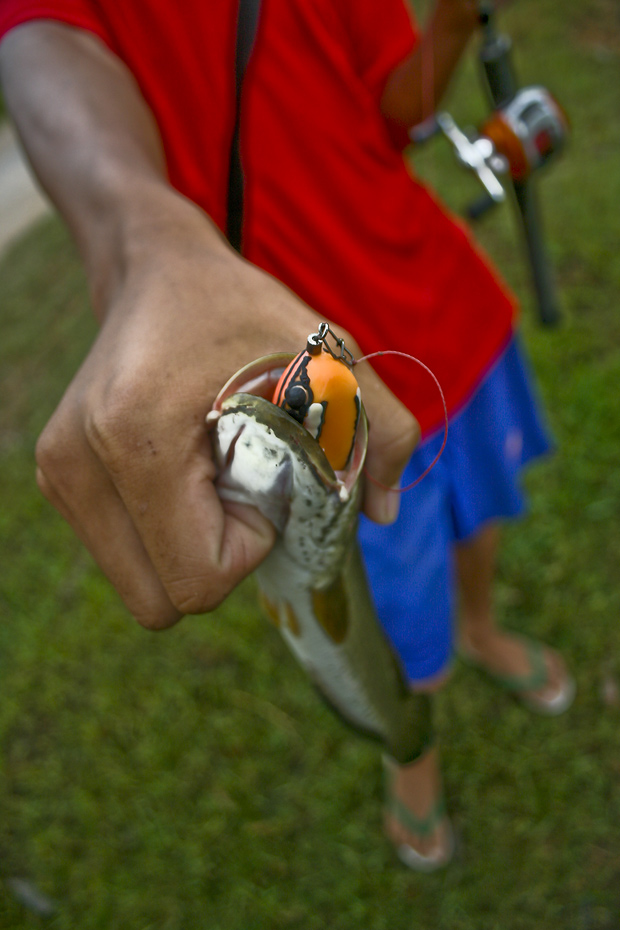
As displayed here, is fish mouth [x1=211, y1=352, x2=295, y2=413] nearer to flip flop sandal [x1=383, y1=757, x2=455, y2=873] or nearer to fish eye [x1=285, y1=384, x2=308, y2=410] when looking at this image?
fish eye [x1=285, y1=384, x2=308, y2=410]

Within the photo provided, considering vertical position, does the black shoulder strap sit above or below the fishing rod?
above

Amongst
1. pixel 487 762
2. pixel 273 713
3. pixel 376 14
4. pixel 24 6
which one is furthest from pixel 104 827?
pixel 376 14

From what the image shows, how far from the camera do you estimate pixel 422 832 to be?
2061mm

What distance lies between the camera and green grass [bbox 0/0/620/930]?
6.72 feet

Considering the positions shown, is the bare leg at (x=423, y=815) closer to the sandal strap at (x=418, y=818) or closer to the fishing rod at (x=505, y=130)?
the sandal strap at (x=418, y=818)

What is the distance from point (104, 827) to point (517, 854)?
1396 millimetres

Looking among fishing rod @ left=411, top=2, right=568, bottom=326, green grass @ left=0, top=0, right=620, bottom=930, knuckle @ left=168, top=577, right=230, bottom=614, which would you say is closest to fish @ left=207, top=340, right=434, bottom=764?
knuckle @ left=168, top=577, right=230, bottom=614

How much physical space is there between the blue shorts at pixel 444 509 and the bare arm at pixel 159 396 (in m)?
0.57

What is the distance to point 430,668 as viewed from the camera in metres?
1.79

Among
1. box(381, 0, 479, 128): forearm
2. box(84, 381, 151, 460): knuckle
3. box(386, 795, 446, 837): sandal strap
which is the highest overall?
box(84, 381, 151, 460): knuckle

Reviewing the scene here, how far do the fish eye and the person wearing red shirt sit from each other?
0.35 ft

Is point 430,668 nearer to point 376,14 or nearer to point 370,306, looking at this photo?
point 370,306

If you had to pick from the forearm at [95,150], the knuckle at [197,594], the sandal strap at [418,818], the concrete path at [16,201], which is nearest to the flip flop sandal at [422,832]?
the sandal strap at [418,818]

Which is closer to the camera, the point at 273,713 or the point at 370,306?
the point at 370,306
